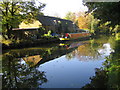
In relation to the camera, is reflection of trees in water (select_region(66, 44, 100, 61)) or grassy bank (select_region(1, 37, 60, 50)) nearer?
reflection of trees in water (select_region(66, 44, 100, 61))

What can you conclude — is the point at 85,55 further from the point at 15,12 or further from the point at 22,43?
the point at 15,12

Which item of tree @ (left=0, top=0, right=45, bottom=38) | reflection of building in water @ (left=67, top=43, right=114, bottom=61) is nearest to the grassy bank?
tree @ (left=0, top=0, right=45, bottom=38)

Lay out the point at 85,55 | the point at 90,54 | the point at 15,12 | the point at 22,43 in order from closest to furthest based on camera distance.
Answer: the point at 85,55 < the point at 90,54 < the point at 22,43 < the point at 15,12

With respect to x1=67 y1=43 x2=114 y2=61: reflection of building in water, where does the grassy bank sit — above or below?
above

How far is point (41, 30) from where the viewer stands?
843 inches

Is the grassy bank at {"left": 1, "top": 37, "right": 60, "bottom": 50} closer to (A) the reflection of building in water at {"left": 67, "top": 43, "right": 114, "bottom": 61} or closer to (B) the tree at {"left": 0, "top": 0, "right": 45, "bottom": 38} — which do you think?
(B) the tree at {"left": 0, "top": 0, "right": 45, "bottom": 38}

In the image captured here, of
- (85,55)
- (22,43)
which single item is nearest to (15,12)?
(22,43)

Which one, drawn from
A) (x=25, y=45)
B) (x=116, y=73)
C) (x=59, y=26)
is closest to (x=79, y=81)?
(x=116, y=73)

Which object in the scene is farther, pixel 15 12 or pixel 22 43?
pixel 15 12

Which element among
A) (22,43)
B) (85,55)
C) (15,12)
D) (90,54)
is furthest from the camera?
(15,12)

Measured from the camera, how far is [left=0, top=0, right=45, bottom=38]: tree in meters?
13.4

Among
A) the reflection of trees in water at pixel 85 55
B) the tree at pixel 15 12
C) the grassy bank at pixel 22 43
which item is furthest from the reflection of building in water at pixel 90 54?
the tree at pixel 15 12

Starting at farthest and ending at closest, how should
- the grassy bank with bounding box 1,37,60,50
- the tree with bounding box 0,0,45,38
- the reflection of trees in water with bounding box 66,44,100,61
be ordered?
the tree with bounding box 0,0,45,38, the grassy bank with bounding box 1,37,60,50, the reflection of trees in water with bounding box 66,44,100,61

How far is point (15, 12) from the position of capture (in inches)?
592
